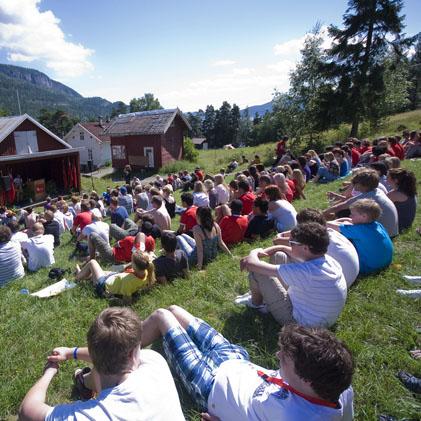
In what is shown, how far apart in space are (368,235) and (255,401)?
2.78 metres

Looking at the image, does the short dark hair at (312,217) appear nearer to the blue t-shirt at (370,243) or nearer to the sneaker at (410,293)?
the blue t-shirt at (370,243)

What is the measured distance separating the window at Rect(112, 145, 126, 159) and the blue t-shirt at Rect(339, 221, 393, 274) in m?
29.0

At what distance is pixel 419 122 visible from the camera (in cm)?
2739

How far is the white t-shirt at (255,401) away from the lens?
1715 millimetres

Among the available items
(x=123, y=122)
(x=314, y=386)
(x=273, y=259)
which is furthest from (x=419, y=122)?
(x=314, y=386)

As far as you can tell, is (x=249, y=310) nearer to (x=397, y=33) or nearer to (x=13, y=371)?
(x=13, y=371)

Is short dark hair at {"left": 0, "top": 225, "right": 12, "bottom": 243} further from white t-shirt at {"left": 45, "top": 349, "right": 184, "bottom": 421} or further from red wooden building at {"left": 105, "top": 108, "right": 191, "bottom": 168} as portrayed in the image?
red wooden building at {"left": 105, "top": 108, "right": 191, "bottom": 168}

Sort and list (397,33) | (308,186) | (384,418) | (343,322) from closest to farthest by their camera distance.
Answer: (384,418)
(343,322)
(308,186)
(397,33)

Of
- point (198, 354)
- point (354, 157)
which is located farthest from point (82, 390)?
point (354, 157)

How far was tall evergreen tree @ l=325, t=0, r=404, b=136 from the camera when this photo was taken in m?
20.6

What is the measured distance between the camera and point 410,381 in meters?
2.64

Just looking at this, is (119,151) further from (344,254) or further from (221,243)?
(344,254)

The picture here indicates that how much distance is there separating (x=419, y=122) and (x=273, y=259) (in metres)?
29.9

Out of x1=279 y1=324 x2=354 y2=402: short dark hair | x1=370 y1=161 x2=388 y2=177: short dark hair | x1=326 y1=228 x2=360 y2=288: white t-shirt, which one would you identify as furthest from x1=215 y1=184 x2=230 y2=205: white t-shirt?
x1=279 y1=324 x2=354 y2=402: short dark hair
